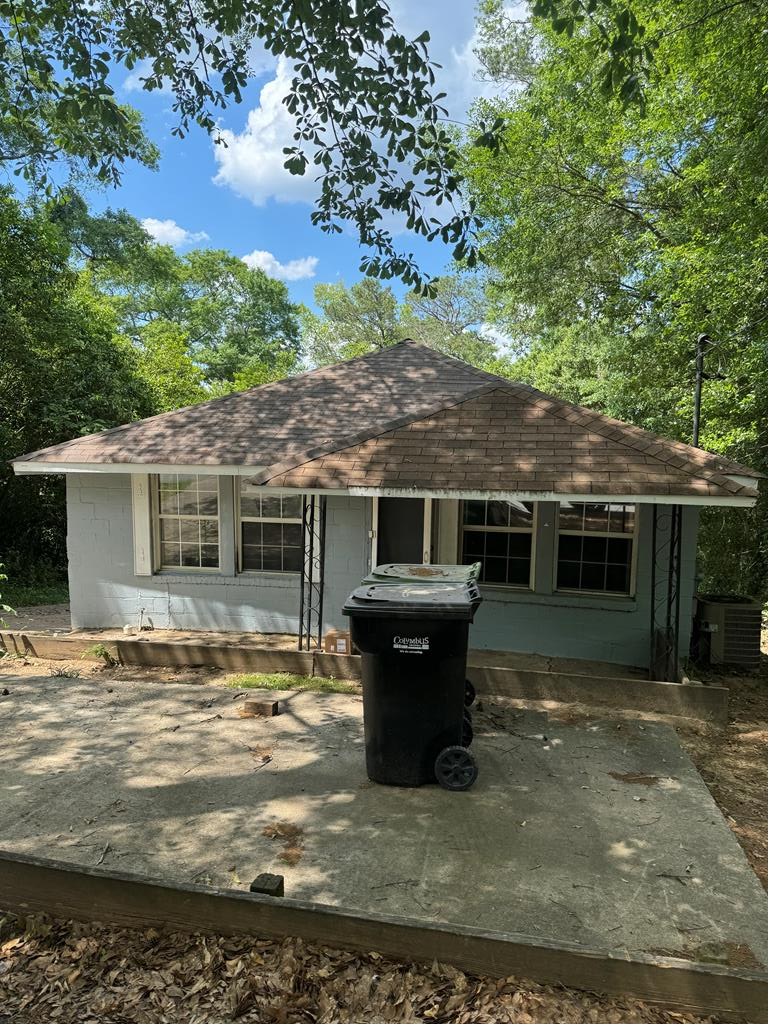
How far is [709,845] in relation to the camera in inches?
151

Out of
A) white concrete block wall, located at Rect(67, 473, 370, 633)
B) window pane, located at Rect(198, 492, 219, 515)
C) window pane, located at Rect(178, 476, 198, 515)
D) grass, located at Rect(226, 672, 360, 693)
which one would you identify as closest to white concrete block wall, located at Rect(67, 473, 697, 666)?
white concrete block wall, located at Rect(67, 473, 370, 633)

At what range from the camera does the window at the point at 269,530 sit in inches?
355

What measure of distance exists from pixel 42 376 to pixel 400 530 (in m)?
11.1

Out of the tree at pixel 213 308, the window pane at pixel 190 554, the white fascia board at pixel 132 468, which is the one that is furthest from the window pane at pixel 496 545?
the tree at pixel 213 308

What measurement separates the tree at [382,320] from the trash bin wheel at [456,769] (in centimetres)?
3922

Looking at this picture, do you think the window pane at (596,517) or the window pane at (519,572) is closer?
the window pane at (596,517)

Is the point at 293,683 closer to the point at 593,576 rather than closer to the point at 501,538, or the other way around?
the point at 501,538

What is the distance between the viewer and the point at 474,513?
834cm

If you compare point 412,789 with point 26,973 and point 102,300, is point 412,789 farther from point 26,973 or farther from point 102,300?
point 102,300

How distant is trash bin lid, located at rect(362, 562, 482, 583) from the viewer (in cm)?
507

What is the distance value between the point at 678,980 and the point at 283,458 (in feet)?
23.2

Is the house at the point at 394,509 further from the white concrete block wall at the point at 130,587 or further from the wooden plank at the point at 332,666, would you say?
the wooden plank at the point at 332,666

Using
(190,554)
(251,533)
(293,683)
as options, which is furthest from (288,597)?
(293,683)

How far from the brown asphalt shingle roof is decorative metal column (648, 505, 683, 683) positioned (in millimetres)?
820
